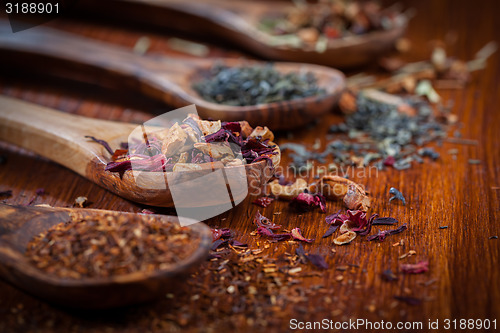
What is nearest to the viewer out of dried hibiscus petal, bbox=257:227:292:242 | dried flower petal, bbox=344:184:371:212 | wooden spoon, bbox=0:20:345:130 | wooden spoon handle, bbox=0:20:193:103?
dried hibiscus petal, bbox=257:227:292:242

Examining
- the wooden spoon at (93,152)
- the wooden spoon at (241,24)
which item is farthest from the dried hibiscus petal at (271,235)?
the wooden spoon at (241,24)

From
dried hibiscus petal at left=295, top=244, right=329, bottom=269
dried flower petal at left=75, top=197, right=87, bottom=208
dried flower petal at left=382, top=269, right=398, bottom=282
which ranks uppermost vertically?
dried flower petal at left=75, top=197, right=87, bottom=208

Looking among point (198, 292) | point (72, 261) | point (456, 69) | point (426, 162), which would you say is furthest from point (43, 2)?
point (456, 69)

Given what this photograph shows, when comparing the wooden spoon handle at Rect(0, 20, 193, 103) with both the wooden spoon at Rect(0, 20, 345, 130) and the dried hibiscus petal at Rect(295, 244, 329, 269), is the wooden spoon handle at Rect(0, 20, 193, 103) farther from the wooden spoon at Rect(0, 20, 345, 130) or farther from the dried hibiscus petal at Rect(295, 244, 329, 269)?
the dried hibiscus petal at Rect(295, 244, 329, 269)

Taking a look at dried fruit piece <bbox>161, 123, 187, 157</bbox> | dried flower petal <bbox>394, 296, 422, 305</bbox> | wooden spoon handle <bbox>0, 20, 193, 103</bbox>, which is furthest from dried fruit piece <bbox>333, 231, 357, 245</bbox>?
wooden spoon handle <bbox>0, 20, 193, 103</bbox>

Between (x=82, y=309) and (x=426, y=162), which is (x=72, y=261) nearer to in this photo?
(x=82, y=309)

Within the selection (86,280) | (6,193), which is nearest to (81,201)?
(6,193)

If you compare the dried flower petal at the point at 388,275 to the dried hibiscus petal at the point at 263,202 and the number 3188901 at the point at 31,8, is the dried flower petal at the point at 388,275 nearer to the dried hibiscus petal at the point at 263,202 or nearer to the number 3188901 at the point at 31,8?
the dried hibiscus petal at the point at 263,202
